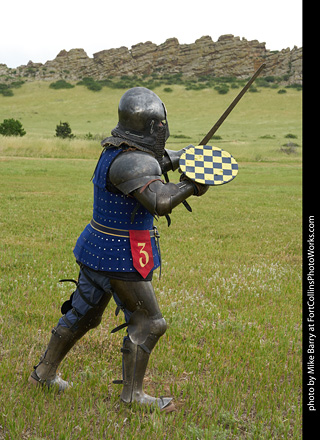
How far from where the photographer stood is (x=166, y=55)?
15275cm

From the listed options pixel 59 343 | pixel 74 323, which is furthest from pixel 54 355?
pixel 74 323

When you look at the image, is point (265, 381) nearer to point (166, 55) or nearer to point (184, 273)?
point (184, 273)

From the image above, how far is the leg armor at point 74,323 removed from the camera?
12.6 feet

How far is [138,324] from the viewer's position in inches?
145

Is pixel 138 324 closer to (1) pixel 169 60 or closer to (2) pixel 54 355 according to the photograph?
(2) pixel 54 355

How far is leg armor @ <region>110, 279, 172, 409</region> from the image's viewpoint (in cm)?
363

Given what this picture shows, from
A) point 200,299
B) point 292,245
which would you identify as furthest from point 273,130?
point 200,299

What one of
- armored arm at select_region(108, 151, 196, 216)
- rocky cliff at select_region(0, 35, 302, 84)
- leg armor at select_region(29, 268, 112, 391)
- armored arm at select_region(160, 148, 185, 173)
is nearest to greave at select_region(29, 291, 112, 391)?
leg armor at select_region(29, 268, 112, 391)


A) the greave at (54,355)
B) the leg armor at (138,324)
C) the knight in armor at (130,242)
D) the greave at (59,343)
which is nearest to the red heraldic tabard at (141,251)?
the knight in armor at (130,242)

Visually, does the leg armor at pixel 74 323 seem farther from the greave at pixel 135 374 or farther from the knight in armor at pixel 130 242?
the greave at pixel 135 374

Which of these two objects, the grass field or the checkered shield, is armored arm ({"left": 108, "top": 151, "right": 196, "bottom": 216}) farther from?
the grass field

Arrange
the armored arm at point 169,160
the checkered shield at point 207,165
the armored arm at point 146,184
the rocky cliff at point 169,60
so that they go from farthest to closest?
the rocky cliff at point 169,60 < the armored arm at point 169,160 < the checkered shield at point 207,165 < the armored arm at point 146,184

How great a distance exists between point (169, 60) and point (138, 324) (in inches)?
6130

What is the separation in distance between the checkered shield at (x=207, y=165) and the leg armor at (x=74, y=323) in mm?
1218
